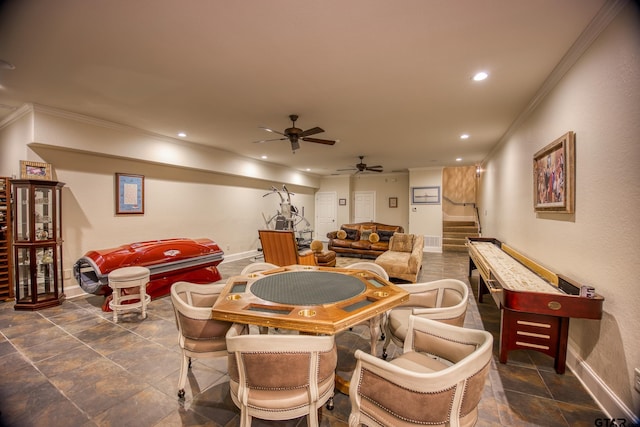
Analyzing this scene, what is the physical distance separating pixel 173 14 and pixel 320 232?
9.45 metres

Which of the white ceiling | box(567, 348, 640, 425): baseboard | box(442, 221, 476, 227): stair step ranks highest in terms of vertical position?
the white ceiling

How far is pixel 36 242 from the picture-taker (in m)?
3.50

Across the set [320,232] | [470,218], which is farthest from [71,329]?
[470,218]

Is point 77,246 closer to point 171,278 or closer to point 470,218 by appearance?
point 171,278

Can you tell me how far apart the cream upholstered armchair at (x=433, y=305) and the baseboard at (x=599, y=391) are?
3.10ft

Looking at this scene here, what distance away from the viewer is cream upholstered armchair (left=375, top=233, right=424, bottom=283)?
4555mm

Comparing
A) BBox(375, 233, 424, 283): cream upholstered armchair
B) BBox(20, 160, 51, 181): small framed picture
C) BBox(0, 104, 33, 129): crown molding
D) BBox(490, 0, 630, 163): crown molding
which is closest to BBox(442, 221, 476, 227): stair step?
BBox(375, 233, 424, 283): cream upholstered armchair

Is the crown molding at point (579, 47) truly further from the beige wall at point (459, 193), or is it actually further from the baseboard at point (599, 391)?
the beige wall at point (459, 193)

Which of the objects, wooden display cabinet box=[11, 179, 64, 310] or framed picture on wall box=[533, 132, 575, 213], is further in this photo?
wooden display cabinet box=[11, 179, 64, 310]

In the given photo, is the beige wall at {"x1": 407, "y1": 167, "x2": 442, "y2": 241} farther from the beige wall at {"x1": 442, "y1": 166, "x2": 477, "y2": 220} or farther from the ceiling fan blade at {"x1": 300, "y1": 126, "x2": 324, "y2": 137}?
the ceiling fan blade at {"x1": 300, "y1": 126, "x2": 324, "y2": 137}

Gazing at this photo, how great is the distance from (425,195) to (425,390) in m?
8.42

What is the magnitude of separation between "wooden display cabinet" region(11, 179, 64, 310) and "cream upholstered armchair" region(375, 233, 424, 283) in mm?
5025

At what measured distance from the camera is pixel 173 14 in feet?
6.09

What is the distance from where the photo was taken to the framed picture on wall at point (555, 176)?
226 centimetres
